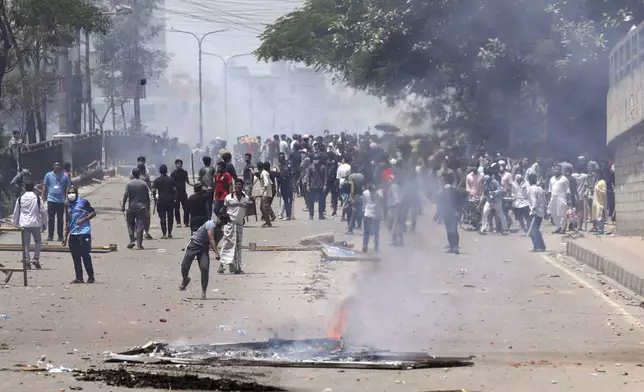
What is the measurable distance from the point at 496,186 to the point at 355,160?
3.99 m

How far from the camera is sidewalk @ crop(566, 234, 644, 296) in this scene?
1614 cm

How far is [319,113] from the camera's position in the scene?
400 feet

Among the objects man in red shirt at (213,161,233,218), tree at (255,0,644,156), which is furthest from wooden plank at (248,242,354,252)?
tree at (255,0,644,156)

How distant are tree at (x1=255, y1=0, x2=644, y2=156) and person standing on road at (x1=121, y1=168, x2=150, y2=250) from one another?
1158cm

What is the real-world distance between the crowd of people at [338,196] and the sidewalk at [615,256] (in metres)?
0.95

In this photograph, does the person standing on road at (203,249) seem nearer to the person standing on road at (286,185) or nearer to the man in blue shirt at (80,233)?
the man in blue shirt at (80,233)

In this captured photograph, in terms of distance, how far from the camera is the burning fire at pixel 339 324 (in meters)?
11.4

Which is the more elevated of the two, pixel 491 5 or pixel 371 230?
pixel 491 5

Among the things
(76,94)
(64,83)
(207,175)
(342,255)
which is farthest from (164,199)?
(76,94)

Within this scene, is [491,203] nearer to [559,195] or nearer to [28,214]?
[559,195]

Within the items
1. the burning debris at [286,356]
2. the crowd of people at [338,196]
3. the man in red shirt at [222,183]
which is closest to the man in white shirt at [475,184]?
the crowd of people at [338,196]

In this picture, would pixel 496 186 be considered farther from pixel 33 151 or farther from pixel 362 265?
pixel 33 151

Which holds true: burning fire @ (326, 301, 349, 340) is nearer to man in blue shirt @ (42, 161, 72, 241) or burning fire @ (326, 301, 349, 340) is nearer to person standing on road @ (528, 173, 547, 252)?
person standing on road @ (528, 173, 547, 252)

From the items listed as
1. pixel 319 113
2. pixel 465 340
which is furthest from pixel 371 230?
pixel 319 113
